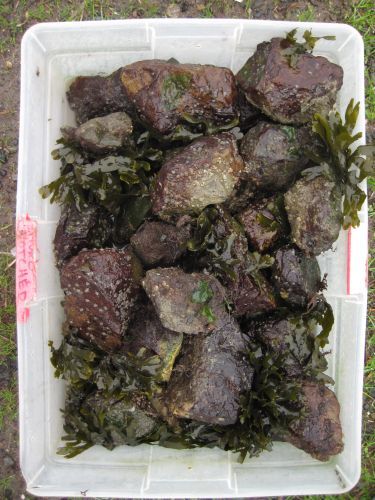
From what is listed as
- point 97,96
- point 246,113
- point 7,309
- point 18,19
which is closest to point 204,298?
point 246,113

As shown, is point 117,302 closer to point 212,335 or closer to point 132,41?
point 212,335

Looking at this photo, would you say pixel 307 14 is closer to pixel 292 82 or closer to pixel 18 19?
pixel 292 82

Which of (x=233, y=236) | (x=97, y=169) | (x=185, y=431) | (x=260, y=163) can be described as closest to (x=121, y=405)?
(x=185, y=431)

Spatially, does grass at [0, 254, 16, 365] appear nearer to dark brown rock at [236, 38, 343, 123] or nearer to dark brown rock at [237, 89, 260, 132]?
dark brown rock at [237, 89, 260, 132]

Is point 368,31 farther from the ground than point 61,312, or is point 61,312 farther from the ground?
point 368,31

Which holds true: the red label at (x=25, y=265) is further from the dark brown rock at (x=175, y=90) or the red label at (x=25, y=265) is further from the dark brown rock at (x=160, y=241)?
Result: the dark brown rock at (x=175, y=90)
